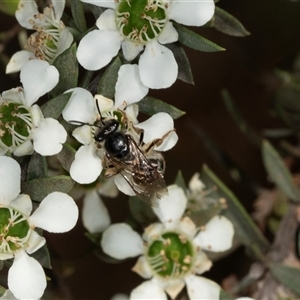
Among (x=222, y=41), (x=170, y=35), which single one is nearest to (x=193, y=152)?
(x=222, y=41)

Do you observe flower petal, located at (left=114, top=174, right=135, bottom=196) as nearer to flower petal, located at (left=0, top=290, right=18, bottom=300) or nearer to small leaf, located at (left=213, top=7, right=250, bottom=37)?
flower petal, located at (left=0, top=290, right=18, bottom=300)

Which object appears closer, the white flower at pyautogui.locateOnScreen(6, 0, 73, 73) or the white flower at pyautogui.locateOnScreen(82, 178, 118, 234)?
the white flower at pyautogui.locateOnScreen(6, 0, 73, 73)

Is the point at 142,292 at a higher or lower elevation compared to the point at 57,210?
lower

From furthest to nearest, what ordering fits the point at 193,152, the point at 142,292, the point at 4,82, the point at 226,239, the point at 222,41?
1. the point at 193,152
2. the point at 222,41
3. the point at 4,82
4. the point at 226,239
5. the point at 142,292

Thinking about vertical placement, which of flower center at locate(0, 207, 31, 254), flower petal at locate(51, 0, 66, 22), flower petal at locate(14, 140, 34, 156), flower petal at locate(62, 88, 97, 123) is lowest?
flower center at locate(0, 207, 31, 254)

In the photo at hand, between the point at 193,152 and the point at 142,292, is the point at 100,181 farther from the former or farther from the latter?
the point at 193,152

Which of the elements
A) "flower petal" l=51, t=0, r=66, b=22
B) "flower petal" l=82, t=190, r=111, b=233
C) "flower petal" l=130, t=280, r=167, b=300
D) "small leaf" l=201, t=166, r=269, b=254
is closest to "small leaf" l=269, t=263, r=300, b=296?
"small leaf" l=201, t=166, r=269, b=254

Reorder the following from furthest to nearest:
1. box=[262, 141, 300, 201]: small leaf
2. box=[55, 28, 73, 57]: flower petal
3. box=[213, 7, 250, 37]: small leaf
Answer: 1. box=[262, 141, 300, 201]: small leaf
2. box=[213, 7, 250, 37]: small leaf
3. box=[55, 28, 73, 57]: flower petal
